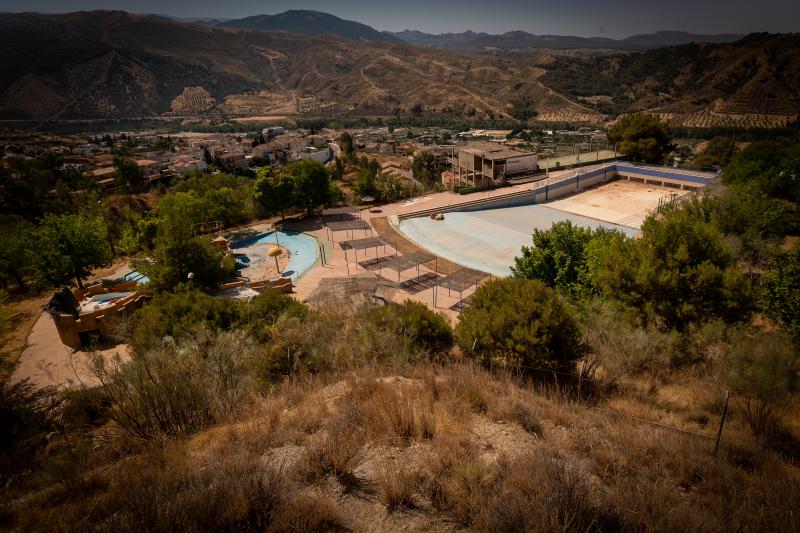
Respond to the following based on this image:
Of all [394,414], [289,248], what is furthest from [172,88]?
[394,414]

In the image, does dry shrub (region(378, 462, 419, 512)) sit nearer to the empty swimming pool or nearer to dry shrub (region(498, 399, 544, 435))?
dry shrub (region(498, 399, 544, 435))

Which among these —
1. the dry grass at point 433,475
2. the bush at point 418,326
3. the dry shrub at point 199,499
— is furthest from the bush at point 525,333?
the dry shrub at point 199,499

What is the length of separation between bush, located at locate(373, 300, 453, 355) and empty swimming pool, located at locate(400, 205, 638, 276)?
1222 cm

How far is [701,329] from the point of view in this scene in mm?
10828

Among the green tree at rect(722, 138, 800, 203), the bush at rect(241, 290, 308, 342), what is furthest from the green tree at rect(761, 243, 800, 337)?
the green tree at rect(722, 138, 800, 203)

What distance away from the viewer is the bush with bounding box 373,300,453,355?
1124 cm

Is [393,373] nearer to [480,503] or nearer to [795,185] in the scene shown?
[480,503]

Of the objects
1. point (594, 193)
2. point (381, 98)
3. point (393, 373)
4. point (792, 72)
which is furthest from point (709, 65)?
point (393, 373)

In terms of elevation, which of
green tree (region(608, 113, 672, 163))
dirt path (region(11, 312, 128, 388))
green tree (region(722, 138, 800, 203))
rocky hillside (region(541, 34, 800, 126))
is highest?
rocky hillside (region(541, 34, 800, 126))

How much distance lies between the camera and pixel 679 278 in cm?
1170

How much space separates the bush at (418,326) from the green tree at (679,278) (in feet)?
18.5

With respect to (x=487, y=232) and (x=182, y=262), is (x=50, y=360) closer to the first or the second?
(x=182, y=262)

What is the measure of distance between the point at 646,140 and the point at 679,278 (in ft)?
138

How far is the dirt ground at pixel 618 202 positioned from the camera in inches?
1309
